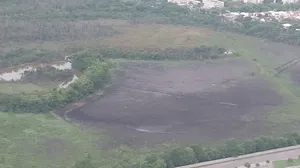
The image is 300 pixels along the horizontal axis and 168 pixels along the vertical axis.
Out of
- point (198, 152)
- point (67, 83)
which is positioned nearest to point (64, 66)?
point (67, 83)

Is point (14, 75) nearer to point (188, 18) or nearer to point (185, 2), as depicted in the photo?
point (188, 18)

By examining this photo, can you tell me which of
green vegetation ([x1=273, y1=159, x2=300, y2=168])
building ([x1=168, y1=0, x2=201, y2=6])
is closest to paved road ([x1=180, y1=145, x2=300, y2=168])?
green vegetation ([x1=273, y1=159, x2=300, y2=168])

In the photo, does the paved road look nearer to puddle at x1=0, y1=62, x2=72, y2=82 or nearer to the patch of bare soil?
the patch of bare soil

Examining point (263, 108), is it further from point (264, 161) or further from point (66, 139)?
point (66, 139)

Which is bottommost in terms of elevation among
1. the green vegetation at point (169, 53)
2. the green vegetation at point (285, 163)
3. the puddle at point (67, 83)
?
the green vegetation at point (285, 163)

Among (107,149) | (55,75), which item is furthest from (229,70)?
(107,149)

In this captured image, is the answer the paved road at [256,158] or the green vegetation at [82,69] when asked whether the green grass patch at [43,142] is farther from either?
the paved road at [256,158]

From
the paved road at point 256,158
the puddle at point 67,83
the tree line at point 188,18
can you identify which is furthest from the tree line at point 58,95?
the tree line at point 188,18
